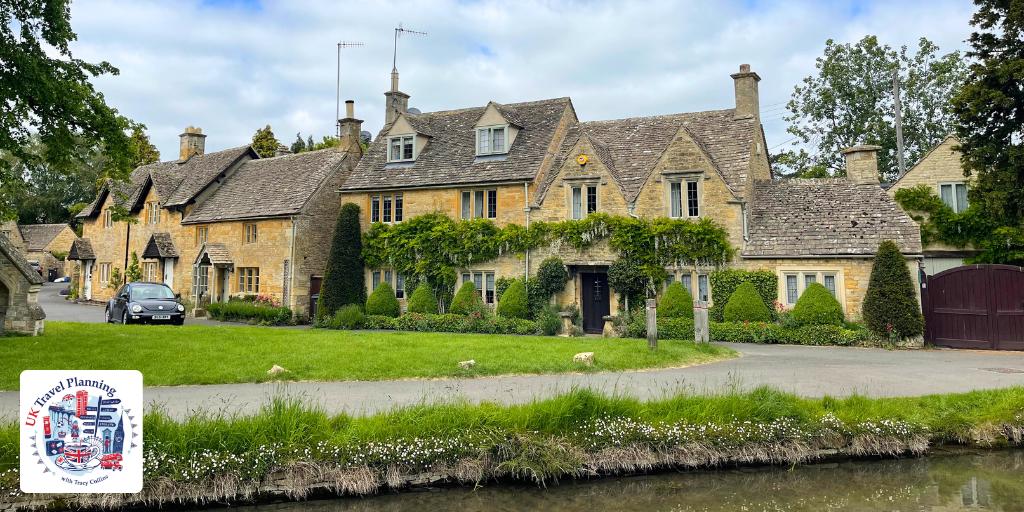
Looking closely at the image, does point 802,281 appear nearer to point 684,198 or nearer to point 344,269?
point 684,198

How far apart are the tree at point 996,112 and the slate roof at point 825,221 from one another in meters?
2.89

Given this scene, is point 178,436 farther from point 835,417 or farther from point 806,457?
point 835,417

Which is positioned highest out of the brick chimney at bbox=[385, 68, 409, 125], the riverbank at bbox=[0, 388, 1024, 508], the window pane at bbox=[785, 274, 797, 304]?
the brick chimney at bbox=[385, 68, 409, 125]

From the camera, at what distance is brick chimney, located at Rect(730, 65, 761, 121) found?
2848 centimetres

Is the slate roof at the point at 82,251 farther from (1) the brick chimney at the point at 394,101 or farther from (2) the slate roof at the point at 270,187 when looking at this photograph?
(1) the brick chimney at the point at 394,101

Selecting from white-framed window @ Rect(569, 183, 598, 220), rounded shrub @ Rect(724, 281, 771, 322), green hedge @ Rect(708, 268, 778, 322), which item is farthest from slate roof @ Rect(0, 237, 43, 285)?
rounded shrub @ Rect(724, 281, 771, 322)

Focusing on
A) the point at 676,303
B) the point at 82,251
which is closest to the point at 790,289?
the point at 676,303

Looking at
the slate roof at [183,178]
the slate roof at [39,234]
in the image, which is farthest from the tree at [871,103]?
the slate roof at [39,234]

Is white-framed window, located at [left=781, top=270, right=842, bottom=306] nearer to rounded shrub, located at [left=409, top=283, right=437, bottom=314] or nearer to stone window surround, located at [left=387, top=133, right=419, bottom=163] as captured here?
rounded shrub, located at [left=409, top=283, right=437, bottom=314]

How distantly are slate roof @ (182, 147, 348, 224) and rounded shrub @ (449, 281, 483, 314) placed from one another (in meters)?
10.3

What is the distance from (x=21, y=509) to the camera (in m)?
7.36

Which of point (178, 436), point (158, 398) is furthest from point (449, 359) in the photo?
point (178, 436)

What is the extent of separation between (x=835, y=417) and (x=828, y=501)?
206 cm

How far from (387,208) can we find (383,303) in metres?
5.50
